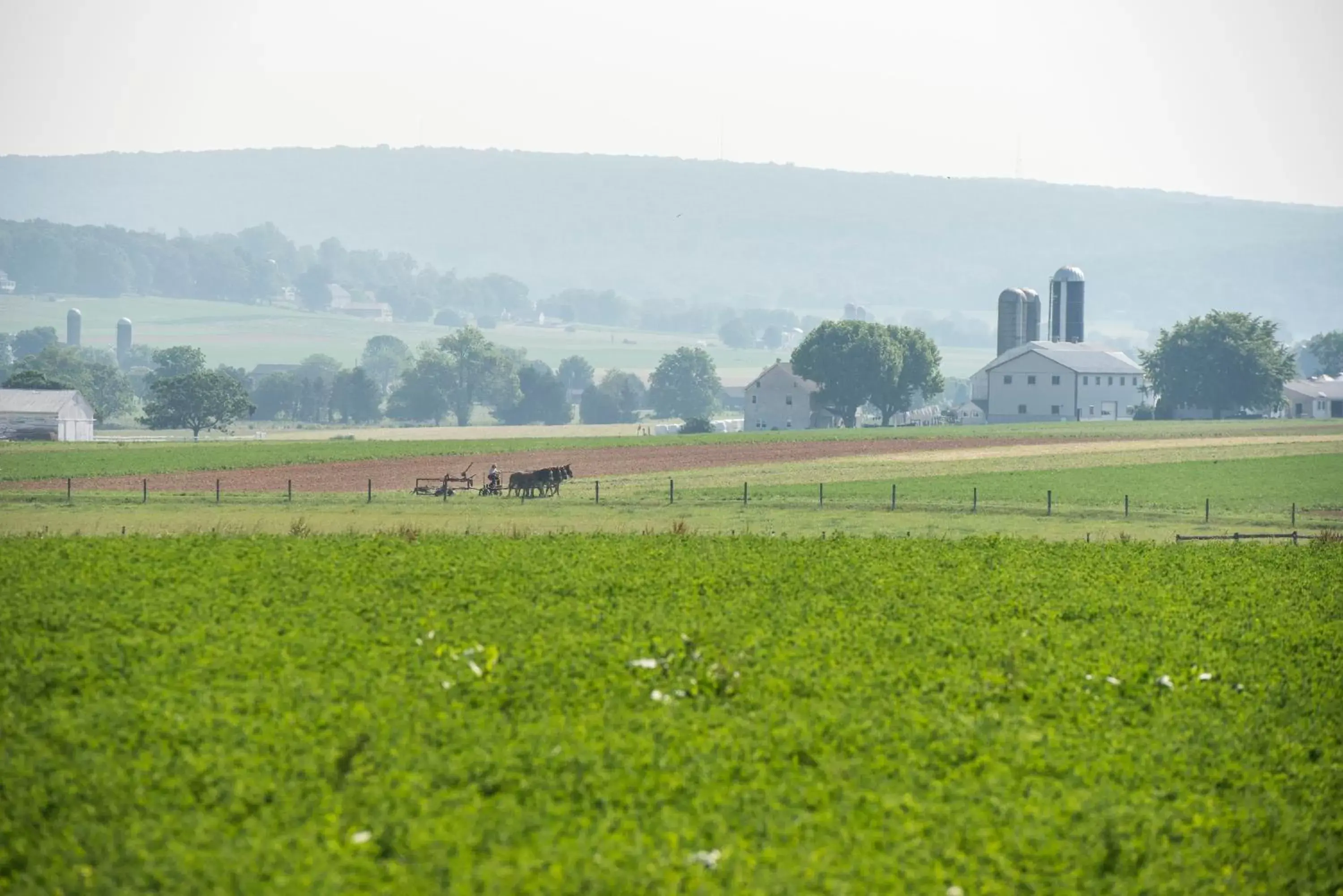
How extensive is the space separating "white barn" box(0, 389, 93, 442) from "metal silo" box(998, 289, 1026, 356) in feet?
335

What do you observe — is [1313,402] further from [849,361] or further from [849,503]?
[849,503]

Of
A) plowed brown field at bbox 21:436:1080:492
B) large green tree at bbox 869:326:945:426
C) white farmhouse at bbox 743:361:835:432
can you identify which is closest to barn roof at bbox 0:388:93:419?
plowed brown field at bbox 21:436:1080:492

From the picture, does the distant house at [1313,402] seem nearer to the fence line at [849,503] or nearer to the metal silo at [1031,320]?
the metal silo at [1031,320]

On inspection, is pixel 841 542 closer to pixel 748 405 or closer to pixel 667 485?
pixel 667 485

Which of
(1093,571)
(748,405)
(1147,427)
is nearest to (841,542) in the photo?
(1093,571)

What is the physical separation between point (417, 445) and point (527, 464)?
66.7ft

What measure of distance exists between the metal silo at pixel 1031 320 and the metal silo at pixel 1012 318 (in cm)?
31

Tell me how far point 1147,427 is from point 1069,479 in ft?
205

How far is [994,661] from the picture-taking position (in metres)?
20.6

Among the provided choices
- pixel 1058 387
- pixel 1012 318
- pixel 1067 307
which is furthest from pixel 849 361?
pixel 1067 307

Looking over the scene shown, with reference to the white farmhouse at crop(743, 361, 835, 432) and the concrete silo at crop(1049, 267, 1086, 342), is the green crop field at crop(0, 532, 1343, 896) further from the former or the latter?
the concrete silo at crop(1049, 267, 1086, 342)

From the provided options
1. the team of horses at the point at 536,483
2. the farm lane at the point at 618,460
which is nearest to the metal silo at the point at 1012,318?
the farm lane at the point at 618,460

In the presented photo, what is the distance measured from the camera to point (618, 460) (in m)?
94.1

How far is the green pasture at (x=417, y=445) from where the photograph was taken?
8494 centimetres
